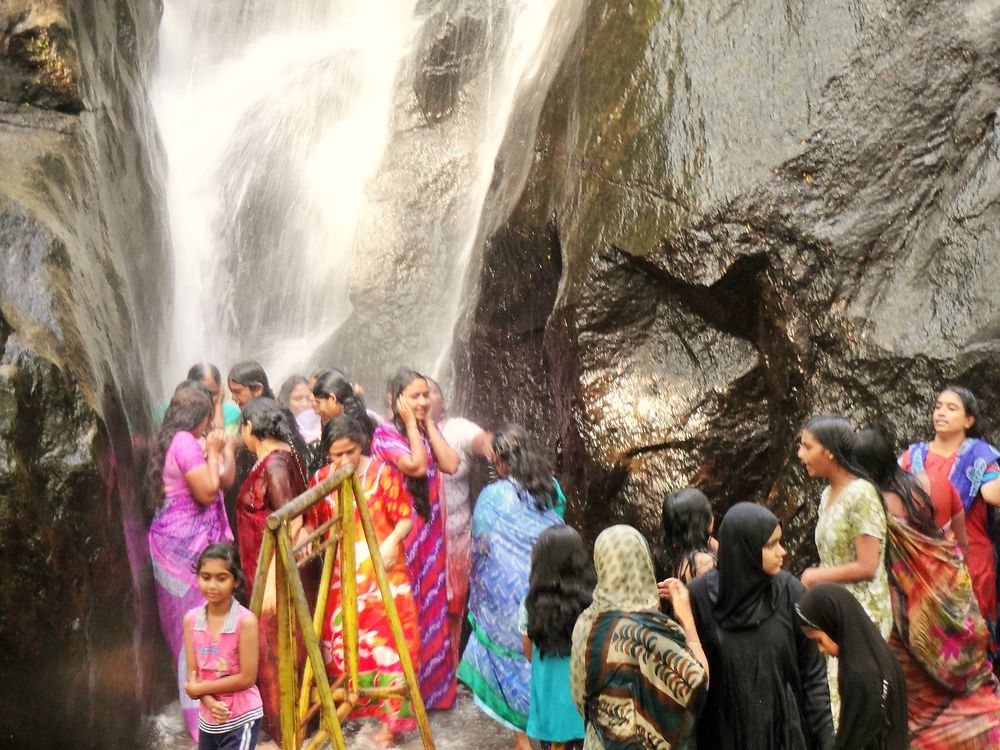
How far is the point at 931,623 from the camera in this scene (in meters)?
4.55

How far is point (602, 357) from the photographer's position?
6.34m

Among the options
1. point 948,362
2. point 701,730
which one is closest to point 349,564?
point 701,730

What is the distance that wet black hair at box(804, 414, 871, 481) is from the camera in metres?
4.29

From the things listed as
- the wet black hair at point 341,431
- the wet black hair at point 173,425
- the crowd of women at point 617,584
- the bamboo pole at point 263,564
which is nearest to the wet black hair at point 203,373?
the crowd of women at point 617,584

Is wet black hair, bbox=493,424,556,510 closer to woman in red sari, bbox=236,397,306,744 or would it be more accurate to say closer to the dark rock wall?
woman in red sari, bbox=236,397,306,744

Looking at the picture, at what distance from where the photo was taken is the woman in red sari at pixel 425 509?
18.6 ft

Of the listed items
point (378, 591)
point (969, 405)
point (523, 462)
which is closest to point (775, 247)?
point (969, 405)

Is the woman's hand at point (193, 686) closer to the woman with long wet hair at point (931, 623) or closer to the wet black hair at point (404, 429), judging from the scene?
the wet black hair at point (404, 429)

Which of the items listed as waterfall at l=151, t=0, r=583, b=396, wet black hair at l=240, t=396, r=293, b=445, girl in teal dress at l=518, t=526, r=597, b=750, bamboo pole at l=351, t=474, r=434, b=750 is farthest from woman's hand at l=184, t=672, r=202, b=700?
waterfall at l=151, t=0, r=583, b=396

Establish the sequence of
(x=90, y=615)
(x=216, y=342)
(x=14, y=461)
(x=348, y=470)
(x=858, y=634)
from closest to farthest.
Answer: (x=858, y=634), (x=348, y=470), (x=14, y=461), (x=90, y=615), (x=216, y=342)

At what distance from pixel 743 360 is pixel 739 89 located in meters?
1.55

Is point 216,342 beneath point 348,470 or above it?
beneath

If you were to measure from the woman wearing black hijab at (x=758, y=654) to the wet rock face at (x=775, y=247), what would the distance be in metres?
2.38

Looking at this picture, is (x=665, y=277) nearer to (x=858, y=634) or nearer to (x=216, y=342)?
(x=858, y=634)
